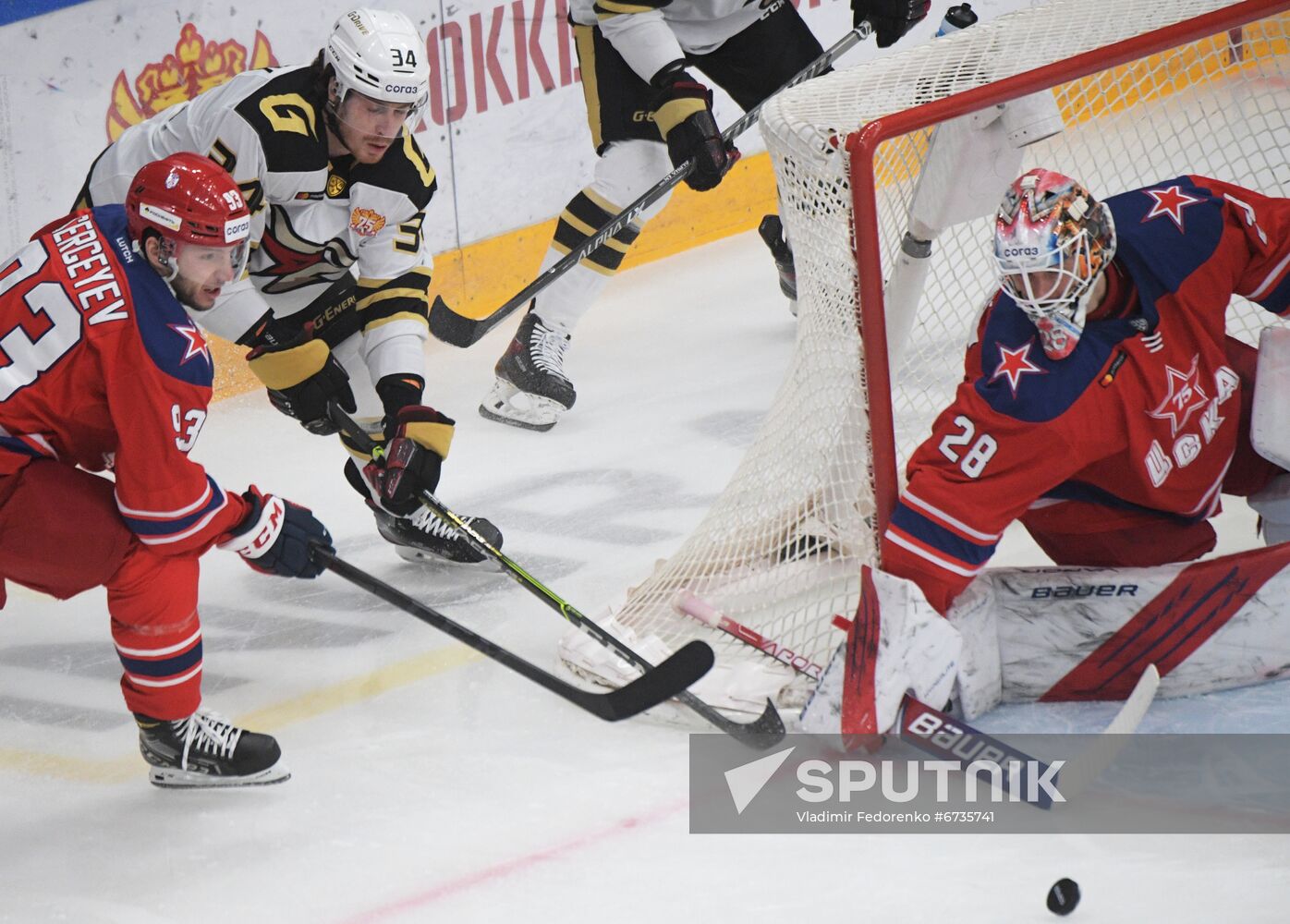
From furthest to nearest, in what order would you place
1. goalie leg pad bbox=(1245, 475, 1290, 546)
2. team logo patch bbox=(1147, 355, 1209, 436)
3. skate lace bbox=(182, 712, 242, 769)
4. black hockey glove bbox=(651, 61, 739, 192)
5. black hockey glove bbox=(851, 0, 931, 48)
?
black hockey glove bbox=(851, 0, 931, 48)
black hockey glove bbox=(651, 61, 739, 192)
goalie leg pad bbox=(1245, 475, 1290, 546)
skate lace bbox=(182, 712, 242, 769)
team logo patch bbox=(1147, 355, 1209, 436)

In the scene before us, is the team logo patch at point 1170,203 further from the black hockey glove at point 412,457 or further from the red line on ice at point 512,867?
the black hockey glove at point 412,457

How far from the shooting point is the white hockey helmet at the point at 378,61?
2.93m

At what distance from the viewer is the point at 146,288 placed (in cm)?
239

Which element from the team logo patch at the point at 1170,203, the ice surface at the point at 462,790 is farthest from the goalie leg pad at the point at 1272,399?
the ice surface at the point at 462,790

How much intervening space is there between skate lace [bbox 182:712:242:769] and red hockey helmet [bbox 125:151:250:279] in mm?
691

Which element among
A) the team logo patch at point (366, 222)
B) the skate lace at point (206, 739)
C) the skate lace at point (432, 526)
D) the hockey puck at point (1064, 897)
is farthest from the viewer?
the skate lace at point (432, 526)

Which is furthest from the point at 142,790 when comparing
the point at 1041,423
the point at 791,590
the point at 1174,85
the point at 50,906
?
the point at 1174,85

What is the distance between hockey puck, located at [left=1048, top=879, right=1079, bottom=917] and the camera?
212 cm

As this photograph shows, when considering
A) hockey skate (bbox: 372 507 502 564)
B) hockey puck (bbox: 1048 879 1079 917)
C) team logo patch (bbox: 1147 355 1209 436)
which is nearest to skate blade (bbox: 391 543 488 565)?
hockey skate (bbox: 372 507 502 564)

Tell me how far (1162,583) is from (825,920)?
0.76 metres

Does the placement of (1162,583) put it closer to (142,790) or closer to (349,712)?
(349,712)

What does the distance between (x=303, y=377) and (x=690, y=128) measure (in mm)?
1213

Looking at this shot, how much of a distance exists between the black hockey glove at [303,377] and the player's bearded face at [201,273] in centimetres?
54

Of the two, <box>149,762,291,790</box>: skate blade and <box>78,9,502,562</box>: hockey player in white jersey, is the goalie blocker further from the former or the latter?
<box>78,9,502,562</box>: hockey player in white jersey
